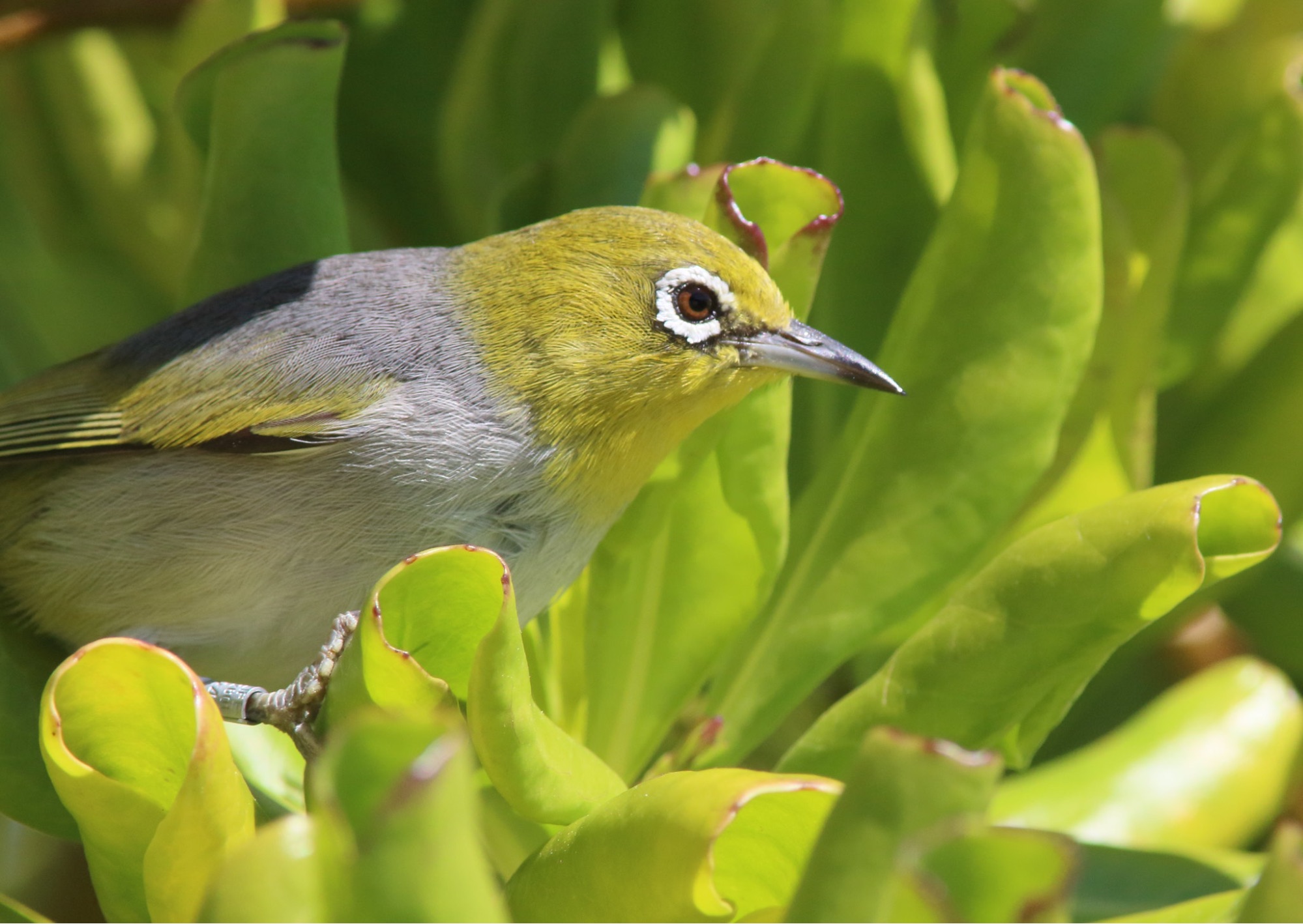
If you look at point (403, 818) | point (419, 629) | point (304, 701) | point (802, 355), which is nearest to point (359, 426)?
point (304, 701)

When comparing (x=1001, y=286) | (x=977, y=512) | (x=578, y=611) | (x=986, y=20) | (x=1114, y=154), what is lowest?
(x=578, y=611)

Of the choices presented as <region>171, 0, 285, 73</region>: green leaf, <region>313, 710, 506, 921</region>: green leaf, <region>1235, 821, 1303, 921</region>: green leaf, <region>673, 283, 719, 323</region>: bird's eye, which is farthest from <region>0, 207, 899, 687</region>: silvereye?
<region>1235, 821, 1303, 921</region>: green leaf

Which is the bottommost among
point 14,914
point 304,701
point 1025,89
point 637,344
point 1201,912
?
point 14,914

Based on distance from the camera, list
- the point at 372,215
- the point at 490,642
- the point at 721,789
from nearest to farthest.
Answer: the point at 721,789
the point at 490,642
the point at 372,215

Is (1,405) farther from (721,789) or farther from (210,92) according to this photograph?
(721,789)

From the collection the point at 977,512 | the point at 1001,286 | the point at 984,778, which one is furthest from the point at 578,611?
the point at 984,778

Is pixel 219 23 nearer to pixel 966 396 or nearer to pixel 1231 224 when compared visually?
pixel 966 396

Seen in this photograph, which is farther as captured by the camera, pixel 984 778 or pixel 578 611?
pixel 578 611
